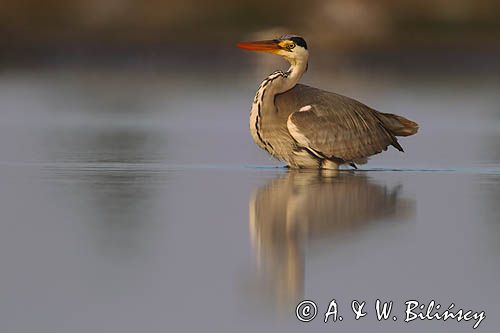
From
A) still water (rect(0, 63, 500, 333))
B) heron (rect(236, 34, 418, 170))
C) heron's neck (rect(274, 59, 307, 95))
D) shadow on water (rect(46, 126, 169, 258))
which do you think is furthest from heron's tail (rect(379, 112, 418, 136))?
shadow on water (rect(46, 126, 169, 258))

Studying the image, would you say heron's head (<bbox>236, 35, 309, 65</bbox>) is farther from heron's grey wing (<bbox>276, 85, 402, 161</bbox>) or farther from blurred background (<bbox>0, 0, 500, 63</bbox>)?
blurred background (<bbox>0, 0, 500, 63</bbox>)

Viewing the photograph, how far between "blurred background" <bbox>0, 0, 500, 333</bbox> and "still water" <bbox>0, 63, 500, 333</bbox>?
0.01 m

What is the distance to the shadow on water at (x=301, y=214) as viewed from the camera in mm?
6969

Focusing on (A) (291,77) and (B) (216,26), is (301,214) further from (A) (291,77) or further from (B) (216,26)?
(B) (216,26)

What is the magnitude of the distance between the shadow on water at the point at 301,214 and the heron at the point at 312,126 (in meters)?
0.29

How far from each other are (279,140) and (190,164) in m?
0.73

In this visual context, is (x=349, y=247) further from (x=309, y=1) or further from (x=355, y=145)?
(x=309, y=1)

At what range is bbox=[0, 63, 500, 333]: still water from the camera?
6.33m

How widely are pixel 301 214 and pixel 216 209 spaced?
0.56 meters


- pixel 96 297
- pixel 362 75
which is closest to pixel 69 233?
pixel 96 297

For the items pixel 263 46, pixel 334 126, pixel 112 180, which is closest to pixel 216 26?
pixel 263 46

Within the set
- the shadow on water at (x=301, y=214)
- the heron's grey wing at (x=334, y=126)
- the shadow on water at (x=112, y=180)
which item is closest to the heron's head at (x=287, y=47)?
the heron's grey wing at (x=334, y=126)

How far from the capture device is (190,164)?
1178cm

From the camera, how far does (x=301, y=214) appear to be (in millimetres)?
8664
